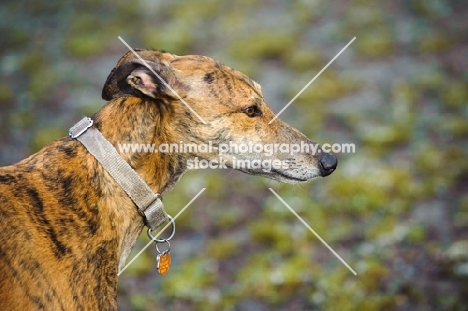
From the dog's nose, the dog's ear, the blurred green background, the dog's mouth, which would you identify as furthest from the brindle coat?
the blurred green background

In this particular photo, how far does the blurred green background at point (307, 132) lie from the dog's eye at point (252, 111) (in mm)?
2080

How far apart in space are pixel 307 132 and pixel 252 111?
401cm

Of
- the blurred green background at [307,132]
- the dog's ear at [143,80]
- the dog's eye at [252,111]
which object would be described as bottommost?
the blurred green background at [307,132]

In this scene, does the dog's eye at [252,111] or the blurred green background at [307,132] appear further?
the blurred green background at [307,132]

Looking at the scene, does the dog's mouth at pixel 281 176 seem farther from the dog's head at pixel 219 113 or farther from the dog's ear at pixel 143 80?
the dog's ear at pixel 143 80

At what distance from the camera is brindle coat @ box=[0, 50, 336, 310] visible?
303 cm

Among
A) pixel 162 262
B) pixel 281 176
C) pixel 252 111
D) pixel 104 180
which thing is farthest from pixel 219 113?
pixel 162 262

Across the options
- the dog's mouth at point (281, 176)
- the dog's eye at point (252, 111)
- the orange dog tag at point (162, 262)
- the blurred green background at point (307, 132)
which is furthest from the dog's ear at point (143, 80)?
the blurred green background at point (307, 132)

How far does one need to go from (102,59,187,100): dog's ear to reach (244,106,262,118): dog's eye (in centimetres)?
44

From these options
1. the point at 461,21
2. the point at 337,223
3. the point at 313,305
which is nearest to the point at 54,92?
the point at 337,223

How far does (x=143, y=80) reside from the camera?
3.37 metres

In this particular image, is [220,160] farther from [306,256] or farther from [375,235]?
[375,235]

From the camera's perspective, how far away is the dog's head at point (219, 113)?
11.3ft

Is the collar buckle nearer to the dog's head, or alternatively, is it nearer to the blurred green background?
the dog's head
